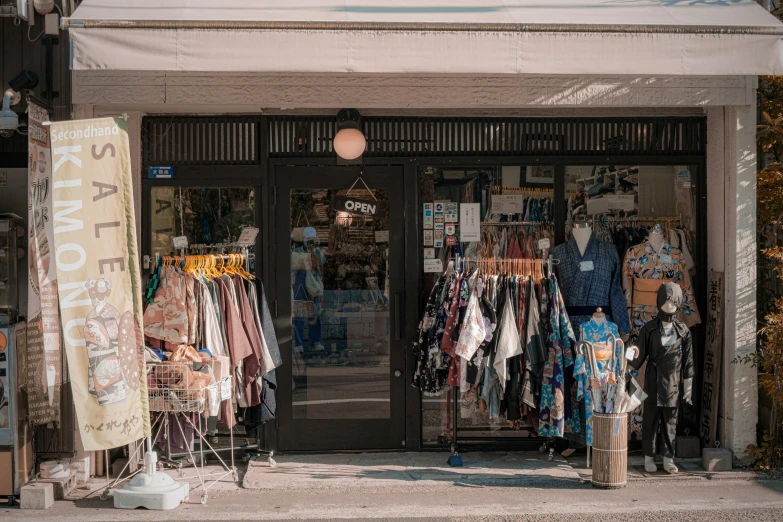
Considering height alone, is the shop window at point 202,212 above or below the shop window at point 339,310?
above

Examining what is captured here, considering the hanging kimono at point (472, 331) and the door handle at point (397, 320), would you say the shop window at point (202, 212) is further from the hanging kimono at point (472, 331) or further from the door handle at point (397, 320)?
the hanging kimono at point (472, 331)

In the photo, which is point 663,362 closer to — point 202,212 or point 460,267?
point 460,267

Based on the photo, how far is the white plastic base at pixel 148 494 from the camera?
6.43 m

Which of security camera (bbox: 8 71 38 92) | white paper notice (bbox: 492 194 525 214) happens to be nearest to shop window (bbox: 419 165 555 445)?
white paper notice (bbox: 492 194 525 214)

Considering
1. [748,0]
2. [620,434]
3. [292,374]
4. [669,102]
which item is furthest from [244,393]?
[748,0]

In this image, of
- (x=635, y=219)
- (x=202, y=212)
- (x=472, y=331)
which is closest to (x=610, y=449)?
(x=472, y=331)

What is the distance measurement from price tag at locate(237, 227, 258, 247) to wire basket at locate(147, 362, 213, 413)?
1428mm

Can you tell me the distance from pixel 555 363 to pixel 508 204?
158 cm

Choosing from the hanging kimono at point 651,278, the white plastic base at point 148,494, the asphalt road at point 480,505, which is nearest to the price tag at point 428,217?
the hanging kimono at point 651,278

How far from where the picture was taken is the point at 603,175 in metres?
8.01

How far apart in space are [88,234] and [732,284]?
205 inches

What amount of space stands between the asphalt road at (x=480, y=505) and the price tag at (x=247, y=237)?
2.14 metres

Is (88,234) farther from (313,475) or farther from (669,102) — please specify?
(669,102)

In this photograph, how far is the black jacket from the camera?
710 centimetres
